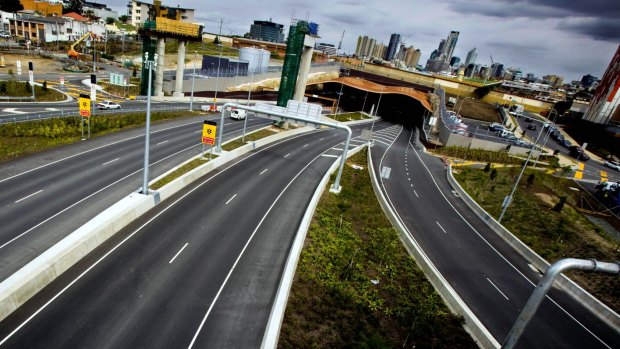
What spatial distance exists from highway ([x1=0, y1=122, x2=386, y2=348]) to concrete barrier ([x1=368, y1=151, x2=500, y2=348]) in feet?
28.9

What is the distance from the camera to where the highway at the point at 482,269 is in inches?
744

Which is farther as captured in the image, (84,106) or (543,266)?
(84,106)

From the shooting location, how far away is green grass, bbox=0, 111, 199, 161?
103 feet

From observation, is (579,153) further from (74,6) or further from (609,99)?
(74,6)

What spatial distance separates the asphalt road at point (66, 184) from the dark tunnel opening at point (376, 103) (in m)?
71.1

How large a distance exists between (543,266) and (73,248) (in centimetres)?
3248

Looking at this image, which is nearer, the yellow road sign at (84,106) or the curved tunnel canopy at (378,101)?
the yellow road sign at (84,106)

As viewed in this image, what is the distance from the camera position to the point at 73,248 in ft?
56.5

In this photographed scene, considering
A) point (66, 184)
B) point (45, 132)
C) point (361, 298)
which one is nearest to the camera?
point (361, 298)

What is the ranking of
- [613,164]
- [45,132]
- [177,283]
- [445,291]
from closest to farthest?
1. [177,283]
2. [445,291]
3. [45,132]
4. [613,164]

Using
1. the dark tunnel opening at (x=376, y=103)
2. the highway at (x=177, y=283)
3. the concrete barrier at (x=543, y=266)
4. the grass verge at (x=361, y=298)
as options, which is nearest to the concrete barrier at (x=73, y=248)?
the highway at (x=177, y=283)

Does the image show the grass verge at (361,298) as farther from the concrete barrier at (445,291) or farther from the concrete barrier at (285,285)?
the concrete barrier at (285,285)

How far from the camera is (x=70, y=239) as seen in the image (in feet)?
58.6

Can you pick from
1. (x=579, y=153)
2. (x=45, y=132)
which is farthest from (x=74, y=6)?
(x=579, y=153)
